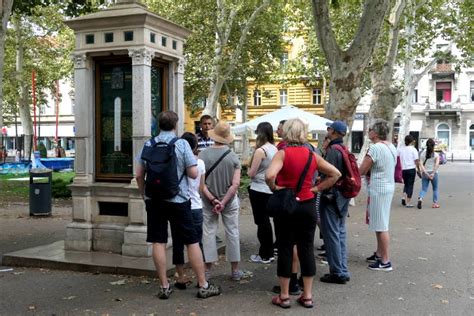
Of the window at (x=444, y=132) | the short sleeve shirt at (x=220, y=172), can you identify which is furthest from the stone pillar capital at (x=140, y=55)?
the window at (x=444, y=132)

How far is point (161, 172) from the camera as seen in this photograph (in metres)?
5.38

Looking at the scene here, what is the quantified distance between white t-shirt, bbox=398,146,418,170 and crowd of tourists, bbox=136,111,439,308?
7.09 m

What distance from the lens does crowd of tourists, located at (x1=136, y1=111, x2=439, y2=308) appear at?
5203mm

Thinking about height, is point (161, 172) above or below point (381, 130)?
below

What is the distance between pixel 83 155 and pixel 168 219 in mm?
2423

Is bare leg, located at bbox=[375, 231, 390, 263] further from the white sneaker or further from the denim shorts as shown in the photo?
the denim shorts

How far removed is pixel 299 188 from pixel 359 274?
2196mm

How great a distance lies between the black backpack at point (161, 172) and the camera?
17.7ft

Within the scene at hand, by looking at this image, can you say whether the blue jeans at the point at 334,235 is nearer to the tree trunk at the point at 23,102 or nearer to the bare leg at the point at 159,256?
the bare leg at the point at 159,256

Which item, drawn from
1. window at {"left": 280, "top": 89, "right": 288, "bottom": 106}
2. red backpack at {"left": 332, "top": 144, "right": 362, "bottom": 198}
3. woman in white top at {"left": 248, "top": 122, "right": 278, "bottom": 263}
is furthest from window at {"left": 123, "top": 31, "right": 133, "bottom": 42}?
window at {"left": 280, "top": 89, "right": 288, "bottom": 106}

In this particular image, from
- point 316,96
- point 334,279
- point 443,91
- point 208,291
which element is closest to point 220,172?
point 208,291

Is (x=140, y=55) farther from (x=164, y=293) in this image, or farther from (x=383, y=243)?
(x=383, y=243)

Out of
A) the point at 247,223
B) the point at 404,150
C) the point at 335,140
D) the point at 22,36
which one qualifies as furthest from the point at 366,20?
the point at 22,36

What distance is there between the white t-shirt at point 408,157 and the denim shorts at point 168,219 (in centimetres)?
967
